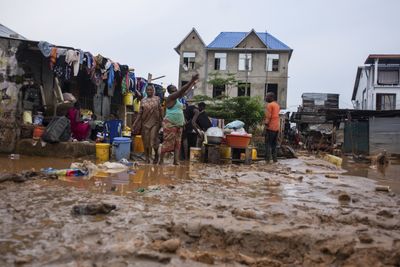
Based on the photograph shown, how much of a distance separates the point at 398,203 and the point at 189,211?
2.59 metres

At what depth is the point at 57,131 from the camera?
9055mm

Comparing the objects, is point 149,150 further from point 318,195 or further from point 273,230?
point 273,230

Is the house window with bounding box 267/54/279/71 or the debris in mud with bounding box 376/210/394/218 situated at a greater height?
the house window with bounding box 267/54/279/71

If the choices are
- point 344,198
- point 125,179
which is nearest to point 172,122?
point 125,179

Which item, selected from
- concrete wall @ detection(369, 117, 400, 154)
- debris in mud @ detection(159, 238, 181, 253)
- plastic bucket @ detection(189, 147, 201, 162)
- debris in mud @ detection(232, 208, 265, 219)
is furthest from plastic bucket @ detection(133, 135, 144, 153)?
concrete wall @ detection(369, 117, 400, 154)

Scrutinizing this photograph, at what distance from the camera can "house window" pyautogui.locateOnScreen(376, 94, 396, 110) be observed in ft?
109

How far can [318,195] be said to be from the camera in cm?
473

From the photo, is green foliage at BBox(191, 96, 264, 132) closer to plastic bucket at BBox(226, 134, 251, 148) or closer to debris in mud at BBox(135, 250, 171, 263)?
plastic bucket at BBox(226, 134, 251, 148)

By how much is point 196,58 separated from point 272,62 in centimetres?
742

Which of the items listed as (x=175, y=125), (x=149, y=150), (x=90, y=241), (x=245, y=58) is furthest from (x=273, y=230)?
(x=245, y=58)

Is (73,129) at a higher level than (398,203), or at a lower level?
higher

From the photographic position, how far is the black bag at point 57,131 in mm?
8945

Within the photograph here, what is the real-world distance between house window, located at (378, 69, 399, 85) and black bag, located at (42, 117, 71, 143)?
31261 mm

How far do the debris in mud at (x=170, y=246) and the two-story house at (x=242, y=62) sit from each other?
33299 mm
